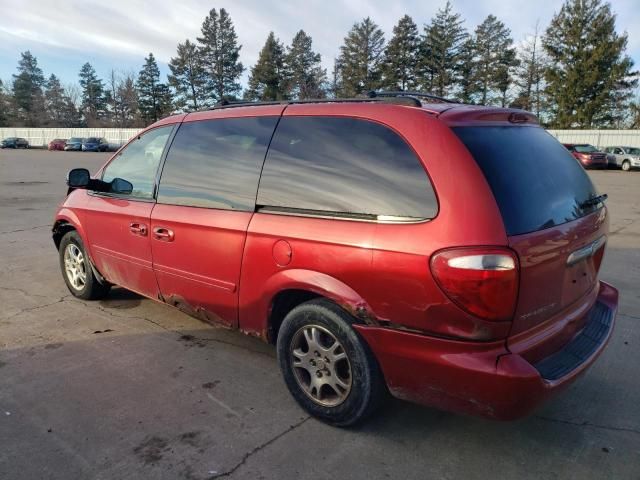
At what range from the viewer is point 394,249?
2.46 m

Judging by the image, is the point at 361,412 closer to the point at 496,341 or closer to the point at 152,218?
the point at 496,341

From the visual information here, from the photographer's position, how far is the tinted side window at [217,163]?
327 cm

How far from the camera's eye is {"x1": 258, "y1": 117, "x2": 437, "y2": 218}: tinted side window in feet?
8.30

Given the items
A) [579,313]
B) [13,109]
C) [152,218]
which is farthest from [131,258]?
[13,109]

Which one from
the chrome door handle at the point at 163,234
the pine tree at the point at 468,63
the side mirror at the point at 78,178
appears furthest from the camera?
the pine tree at the point at 468,63

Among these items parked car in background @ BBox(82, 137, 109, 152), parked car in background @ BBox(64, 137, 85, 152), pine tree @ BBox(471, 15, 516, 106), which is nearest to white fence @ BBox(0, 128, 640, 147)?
parked car in background @ BBox(82, 137, 109, 152)

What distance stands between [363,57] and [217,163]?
191 feet

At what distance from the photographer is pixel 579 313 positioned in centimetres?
290

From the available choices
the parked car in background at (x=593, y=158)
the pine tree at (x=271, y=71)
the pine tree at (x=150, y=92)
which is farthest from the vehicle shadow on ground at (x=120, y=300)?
the pine tree at (x=150, y=92)

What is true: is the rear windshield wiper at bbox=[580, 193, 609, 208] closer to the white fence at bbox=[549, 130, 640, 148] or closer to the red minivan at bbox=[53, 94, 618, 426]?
the red minivan at bbox=[53, 94, 618, 426]

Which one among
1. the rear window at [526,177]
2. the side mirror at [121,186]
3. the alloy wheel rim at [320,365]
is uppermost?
the rear window at [526,177]

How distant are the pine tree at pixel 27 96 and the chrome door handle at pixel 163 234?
97765 mm

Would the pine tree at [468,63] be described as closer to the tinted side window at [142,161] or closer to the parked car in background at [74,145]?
the parked car in background at [74,145]

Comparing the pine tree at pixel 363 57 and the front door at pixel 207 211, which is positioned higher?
the pine tree at pixel 363 57
